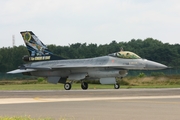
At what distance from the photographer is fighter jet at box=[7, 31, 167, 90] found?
33.0 metres

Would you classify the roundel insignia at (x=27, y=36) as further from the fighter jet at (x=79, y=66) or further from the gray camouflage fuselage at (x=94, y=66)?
the gray camouflage fuselage at (x=94, y=66)

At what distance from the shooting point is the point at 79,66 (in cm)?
3394

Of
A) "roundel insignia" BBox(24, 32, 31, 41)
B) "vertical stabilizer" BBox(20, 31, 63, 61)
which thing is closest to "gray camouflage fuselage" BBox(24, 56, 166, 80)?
"vertical stabilizer" BBox(20, 31, 63, 61)

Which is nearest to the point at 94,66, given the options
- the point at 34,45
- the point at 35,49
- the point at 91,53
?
the point at 35,49

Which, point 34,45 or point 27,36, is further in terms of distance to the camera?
point 27,36

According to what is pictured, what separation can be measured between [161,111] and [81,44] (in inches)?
3878

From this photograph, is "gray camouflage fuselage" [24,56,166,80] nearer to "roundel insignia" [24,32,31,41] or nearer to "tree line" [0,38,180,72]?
"roundel insignia" [24,32,31,41]

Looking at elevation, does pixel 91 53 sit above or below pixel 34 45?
above

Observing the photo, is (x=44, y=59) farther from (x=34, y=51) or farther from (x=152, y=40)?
(x=152, y=40)

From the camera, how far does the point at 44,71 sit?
35094 millimetres

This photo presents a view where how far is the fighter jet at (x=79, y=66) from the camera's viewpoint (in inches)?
1299

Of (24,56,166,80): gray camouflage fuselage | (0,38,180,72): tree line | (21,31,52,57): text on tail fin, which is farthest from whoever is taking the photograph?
(0,38,180,72): tree line

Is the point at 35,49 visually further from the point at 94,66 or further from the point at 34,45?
the point at 94,66

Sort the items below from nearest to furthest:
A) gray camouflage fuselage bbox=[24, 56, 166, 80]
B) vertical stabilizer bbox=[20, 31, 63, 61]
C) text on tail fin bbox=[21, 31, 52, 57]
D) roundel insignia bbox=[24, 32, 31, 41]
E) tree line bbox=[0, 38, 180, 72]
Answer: gray camouflage fuselage bbox=[24, 56, 166, 80], vertical stabilizer bbox=[20, 31, 63, 61], text on tail fin bbox=[21, 31, 52, 57], roundel insignia bbox=[24, 32, 31, 41], tree line bbox=[0, 38, 180, 72]
